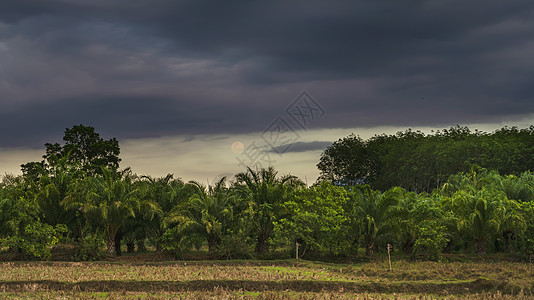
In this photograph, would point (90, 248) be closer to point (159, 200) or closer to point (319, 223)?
point (159, 200)

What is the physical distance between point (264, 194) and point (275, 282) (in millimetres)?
11026

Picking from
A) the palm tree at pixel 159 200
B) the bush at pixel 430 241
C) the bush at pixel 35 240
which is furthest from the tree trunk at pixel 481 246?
the bush at pixel 35 240

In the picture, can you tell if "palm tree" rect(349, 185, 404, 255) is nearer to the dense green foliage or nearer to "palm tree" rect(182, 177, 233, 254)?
"palm tree" rect(182, 177, 233, 254)

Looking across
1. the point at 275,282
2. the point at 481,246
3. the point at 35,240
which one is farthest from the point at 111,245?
the point at 481,246

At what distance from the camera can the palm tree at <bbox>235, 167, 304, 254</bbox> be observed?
30.4 meters

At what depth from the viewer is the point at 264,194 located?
102 ft

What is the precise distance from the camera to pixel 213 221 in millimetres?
29266

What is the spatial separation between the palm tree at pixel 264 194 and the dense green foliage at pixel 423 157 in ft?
106

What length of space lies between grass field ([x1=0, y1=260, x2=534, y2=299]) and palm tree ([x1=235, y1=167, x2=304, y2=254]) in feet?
18.6

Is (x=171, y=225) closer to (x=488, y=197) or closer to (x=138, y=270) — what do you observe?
(x=138, y=270)

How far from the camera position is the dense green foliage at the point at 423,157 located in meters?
55.5

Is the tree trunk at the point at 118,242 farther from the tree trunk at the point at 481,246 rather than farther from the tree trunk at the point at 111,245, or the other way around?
the tree trunk at the point at 481,246

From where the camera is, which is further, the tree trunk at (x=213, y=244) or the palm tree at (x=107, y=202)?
the tree trunk at (x=213, y=244)

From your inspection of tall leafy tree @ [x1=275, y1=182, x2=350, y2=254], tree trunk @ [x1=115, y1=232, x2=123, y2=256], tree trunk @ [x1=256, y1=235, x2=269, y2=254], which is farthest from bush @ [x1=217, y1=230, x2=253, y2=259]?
tree trunk @ [x1=115, y1=232, x2=123, y2=256]
